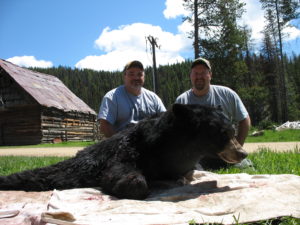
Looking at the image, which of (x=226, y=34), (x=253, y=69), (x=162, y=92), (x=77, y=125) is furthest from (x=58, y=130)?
(x=162, y=92)

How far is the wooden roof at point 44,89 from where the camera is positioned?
70.0 feet

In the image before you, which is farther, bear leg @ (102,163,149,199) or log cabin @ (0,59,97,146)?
log cabin @ (0,59,97,146)

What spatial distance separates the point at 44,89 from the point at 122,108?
67.5 ft

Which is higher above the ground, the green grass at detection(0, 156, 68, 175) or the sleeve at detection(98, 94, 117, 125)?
the sleeve at detection(98, 94, 117, 125)

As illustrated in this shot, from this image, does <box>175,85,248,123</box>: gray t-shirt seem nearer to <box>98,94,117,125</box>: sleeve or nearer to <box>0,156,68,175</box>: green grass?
<box>98,94,117,125</box>: sleeve

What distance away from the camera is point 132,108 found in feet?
15.7

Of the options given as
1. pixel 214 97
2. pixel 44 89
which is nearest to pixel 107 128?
pixel 214 97

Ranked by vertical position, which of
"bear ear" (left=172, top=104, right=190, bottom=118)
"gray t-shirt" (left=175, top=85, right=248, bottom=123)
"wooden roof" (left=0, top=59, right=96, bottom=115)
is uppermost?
"wooden roof" (left=0, top=59, right=96, bottom=115)

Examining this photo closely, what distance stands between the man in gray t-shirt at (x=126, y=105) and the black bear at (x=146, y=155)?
1.28m

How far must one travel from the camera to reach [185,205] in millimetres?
2479

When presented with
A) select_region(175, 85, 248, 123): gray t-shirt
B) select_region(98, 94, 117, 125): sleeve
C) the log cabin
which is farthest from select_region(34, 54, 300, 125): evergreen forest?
select_region(98, 94, 117, 125): sleeve

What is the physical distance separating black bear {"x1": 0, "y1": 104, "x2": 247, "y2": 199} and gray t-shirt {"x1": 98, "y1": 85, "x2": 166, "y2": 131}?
1328mm

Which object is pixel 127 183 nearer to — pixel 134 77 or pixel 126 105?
pixel 126 105

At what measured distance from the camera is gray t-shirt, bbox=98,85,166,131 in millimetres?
4715
